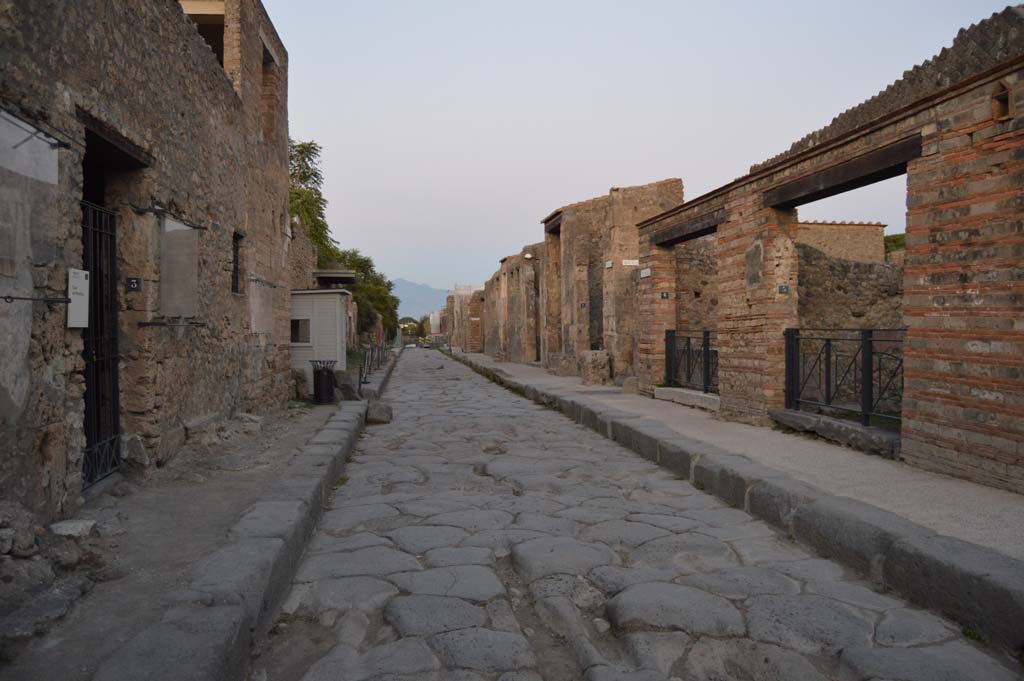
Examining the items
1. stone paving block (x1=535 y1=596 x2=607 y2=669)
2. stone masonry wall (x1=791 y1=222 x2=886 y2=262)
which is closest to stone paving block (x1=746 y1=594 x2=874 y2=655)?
stone paving block (x1=535 y1=596 x2=607 y2=669)

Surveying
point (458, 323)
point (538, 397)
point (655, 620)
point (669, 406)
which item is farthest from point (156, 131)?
point (458, 323)

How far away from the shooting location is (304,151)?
2866 cm

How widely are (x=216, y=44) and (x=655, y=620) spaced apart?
11644mm

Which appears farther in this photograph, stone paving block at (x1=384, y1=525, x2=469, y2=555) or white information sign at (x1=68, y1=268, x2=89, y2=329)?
stone paving block at (x1=384, y1=525, x2=469, y2=555)

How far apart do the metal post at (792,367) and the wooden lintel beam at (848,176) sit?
136 cm

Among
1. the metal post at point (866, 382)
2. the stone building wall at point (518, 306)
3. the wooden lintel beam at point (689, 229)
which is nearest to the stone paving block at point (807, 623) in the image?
the metal post at point (866, 382)

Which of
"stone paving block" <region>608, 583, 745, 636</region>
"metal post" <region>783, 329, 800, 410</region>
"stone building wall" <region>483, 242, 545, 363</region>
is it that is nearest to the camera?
"stone paving block" <region>608, 583, 745, 636</region>

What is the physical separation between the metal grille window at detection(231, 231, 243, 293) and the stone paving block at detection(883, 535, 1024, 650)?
681 cm

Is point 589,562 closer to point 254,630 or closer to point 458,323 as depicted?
point 254,630

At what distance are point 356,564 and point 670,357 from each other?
7.40 metres

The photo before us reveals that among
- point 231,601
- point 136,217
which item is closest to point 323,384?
point 136,217

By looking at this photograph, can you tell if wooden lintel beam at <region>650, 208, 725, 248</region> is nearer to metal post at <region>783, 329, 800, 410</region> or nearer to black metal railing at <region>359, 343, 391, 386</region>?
metal post at <region>783, 329, 800, 410</region>

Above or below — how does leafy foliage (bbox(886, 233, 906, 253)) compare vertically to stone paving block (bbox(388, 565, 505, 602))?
above

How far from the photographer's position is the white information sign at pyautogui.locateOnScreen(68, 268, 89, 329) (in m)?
3.62
